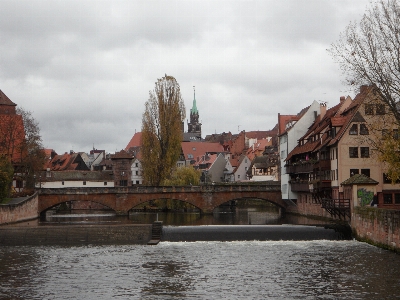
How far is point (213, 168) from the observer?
145750 mm

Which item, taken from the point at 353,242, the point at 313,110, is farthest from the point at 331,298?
the point at 313,110

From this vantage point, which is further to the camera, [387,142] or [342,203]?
[342,203]

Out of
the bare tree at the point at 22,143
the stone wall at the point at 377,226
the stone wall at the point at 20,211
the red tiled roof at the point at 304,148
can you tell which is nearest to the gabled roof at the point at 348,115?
the red tiled roof at the point at 304,148

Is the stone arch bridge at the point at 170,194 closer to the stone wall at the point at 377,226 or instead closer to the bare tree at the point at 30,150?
the bare tree at the point at 30,150

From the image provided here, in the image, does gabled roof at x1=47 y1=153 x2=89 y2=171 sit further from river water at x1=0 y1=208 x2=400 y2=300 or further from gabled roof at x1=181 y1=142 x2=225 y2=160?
river water at x1=0 y1=208 x2=400 y2=300

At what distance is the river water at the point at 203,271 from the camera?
2822 cm

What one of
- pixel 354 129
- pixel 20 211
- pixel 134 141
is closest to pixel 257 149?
pixel 134 141

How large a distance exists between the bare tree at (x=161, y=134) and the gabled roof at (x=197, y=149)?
2891 inches

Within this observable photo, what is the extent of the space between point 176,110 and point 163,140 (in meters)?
4.71

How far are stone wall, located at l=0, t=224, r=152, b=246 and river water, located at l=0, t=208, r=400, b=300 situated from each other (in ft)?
8.54

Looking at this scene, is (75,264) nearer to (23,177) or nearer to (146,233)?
(146,233)

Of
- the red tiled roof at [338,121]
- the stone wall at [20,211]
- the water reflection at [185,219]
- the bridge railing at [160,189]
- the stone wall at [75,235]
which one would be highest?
the red tiled roof at [338,121]

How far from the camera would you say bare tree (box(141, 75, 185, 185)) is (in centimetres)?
9038

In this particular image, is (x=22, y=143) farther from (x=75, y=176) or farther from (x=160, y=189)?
(x=75, y=176)
